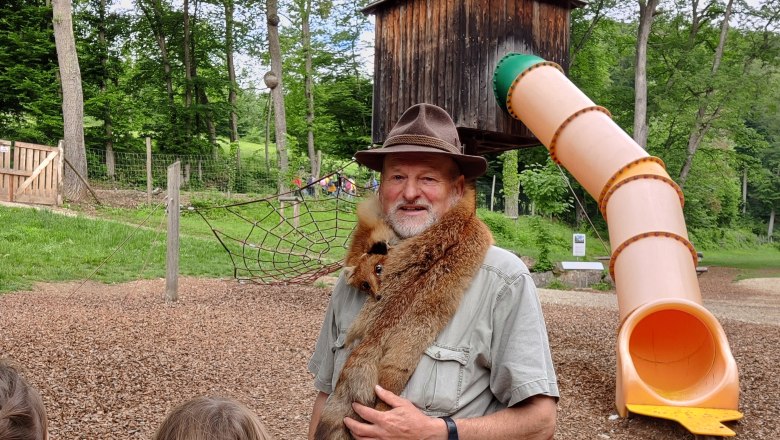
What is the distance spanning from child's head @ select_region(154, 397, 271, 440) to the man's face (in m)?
0.78

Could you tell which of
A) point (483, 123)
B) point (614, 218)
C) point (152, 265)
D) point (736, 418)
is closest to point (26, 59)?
point (152, 265)

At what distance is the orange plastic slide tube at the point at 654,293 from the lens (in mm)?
4852

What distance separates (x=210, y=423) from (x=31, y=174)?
598 inches

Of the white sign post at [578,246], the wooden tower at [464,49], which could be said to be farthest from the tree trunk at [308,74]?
the wooden tower at [464,49]

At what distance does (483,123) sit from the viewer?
8.82 meters

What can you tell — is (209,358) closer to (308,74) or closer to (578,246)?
(578,246)

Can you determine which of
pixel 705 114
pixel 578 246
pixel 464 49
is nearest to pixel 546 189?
pixel 578 246

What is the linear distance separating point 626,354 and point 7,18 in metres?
23.8

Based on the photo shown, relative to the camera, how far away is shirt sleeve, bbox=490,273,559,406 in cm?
190

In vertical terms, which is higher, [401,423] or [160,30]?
[160,30]

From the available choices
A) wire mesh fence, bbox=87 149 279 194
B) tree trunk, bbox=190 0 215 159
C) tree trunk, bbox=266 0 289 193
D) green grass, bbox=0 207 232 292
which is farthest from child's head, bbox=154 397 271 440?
tree trunk, bbox=190 0 215 159

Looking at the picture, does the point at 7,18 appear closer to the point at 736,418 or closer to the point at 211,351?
the point at 211,351

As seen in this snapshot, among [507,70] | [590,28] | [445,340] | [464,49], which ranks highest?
[590,28]

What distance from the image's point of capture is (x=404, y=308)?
202 centimetres
